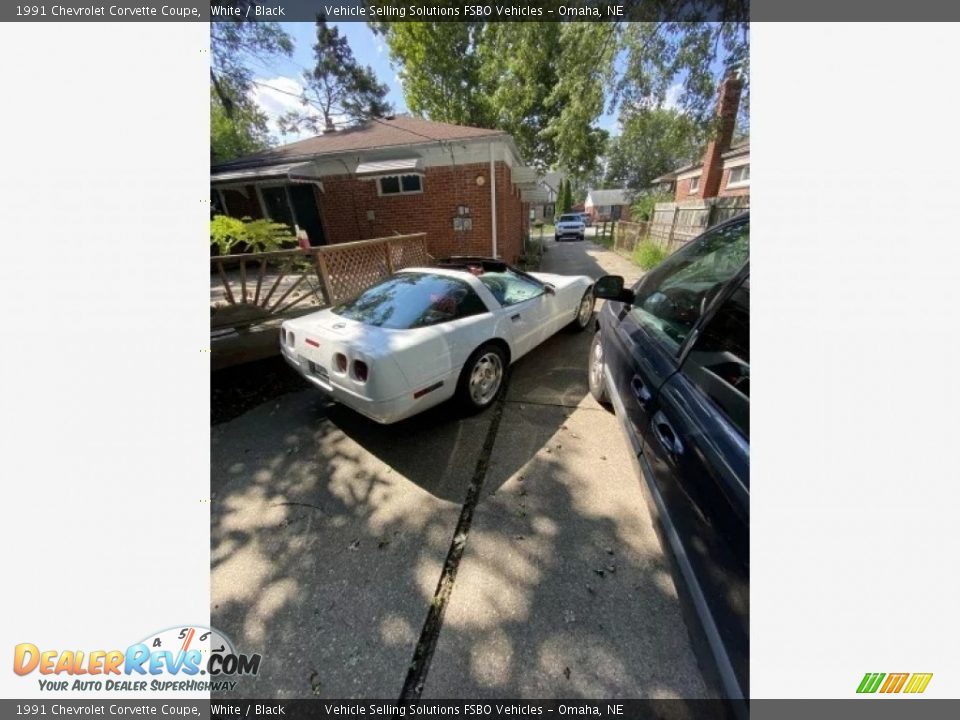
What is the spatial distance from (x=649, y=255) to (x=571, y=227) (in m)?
14.1

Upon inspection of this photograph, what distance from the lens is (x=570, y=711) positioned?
4.49 ft

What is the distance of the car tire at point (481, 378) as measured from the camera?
119 inches

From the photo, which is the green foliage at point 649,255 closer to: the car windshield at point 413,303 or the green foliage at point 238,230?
the car windshield at point 413,303

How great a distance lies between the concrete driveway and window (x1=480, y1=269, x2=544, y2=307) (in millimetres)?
1245

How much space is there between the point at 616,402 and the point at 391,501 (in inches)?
67.5

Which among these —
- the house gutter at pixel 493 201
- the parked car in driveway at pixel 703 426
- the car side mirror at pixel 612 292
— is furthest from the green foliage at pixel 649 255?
the parked car in driveway at pixel 703 426

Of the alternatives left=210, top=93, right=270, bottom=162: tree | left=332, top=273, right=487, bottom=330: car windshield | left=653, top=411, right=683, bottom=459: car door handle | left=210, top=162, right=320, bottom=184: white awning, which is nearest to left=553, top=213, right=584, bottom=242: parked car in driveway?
left=210, top=162, right=320, bottom=184: white awning

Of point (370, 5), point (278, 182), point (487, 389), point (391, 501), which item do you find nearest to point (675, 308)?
point (487, 389)

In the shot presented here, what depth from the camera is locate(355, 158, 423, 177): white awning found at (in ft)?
26.9

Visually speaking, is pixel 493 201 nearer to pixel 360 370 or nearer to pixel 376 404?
pixel 360 370

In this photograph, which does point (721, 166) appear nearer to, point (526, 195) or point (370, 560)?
point (526, 195)

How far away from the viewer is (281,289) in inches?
262

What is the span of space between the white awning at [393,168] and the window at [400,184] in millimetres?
447

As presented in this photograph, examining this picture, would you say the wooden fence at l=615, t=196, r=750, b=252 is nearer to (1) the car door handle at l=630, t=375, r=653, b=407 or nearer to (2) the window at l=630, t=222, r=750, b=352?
(2) the window at l=630, t=222, r=750, b=352
